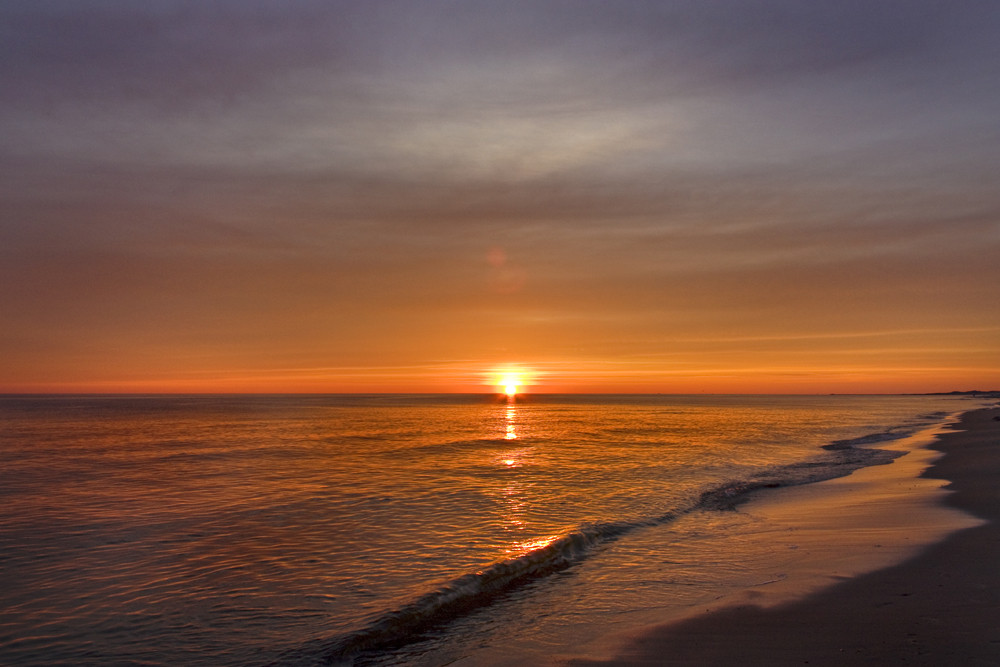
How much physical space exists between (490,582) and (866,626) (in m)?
6.61

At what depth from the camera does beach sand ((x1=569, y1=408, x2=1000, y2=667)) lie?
8047mm

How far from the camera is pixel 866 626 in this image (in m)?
9.07

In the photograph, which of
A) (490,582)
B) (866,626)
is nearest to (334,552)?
(490,582)

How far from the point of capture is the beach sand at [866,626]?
8.05 metres

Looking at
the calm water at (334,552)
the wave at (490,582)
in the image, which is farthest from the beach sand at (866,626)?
the wave at (490,582)

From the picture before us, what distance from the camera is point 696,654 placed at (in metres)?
8.45

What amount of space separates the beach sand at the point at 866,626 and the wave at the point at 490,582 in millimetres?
3182

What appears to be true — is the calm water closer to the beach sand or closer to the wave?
the wave

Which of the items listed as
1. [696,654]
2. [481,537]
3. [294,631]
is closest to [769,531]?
[481,537]

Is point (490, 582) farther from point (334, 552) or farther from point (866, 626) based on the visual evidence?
point (866, 626)

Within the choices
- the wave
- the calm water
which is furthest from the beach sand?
the wave

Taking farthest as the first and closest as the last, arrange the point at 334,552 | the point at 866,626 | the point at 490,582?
the point at 334,552 → the point at 490,582 → the point at 866,626

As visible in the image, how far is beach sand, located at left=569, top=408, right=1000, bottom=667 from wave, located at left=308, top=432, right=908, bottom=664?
10.4ft

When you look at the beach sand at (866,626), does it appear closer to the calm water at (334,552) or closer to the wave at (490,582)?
the calm water at (334,552)
